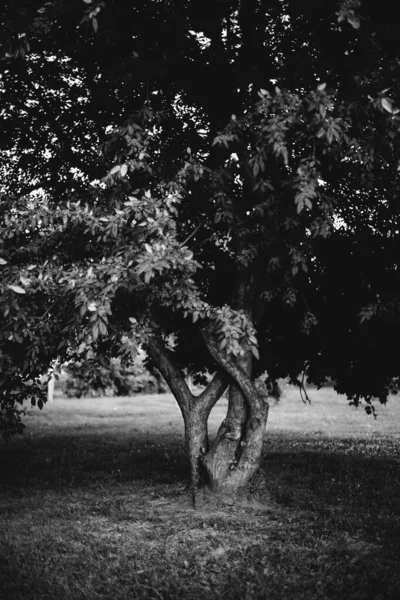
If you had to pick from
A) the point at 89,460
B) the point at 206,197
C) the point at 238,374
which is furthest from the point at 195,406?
the point at 89,460

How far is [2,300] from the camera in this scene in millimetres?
6457

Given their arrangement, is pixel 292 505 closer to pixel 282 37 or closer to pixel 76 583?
pixel 76 583

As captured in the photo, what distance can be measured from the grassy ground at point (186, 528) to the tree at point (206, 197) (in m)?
1.08

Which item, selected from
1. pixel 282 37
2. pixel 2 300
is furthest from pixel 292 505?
pixel 282 37

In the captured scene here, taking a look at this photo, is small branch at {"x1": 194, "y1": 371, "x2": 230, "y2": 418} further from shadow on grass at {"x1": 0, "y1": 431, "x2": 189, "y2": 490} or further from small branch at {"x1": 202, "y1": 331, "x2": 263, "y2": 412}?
shadow on grass at {"x1": 0, "y1": 431, "x2": 189, "y2": 490}

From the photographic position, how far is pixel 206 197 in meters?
8.23

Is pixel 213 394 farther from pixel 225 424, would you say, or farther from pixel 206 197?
pixel 206 197

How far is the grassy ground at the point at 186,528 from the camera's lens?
233 inches

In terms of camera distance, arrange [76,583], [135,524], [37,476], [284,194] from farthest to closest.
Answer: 1. [37,476]
2. [135,524]
3. [284,194]
4. [76,583]

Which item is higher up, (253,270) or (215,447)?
(253,270)

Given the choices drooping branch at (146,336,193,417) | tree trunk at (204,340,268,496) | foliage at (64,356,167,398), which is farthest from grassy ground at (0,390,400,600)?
foliage at (64,356,167,398)

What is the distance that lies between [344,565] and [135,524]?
2.81 meters

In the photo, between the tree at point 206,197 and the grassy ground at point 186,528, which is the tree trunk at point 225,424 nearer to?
the tree at point 206,197

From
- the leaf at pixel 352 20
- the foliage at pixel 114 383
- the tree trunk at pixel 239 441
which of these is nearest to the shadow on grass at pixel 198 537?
the tree trunk at pixel 239 441
